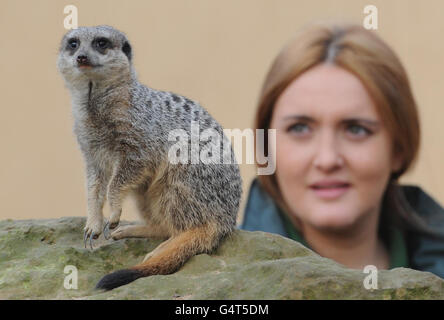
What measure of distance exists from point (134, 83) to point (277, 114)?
2.34 feet

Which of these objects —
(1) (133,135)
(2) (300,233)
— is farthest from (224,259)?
(2) (300,233)

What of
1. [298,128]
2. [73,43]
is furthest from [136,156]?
[298,128]

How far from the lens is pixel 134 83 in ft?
6.85

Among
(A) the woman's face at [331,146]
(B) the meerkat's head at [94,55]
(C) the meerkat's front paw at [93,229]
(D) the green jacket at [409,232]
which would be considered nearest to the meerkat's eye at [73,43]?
(B) the meerkat's head at [94,55]

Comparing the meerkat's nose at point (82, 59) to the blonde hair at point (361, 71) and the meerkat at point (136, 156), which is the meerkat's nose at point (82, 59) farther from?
the blonde hair at point (361, 71)

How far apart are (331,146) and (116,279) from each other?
3.33 ft

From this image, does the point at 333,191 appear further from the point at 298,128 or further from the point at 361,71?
the point at 361,71

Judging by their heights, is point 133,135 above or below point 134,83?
below

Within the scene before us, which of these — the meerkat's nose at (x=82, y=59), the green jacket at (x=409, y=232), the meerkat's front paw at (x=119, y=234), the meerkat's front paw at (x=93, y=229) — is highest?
the meerkat's nose at (x=82, y=59)

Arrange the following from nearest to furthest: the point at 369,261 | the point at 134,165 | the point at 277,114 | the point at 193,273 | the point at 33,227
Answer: the point at 193,273
the point at 134,165
the point at 33,227
the point at 277,114
the point at 369,261

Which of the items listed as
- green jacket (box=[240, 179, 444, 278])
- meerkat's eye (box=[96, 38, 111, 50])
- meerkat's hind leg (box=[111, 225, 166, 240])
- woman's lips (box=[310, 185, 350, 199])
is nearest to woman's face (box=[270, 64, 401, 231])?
woman's lips (box=[310, 185, 350, 199])

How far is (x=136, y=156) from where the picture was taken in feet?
6.54

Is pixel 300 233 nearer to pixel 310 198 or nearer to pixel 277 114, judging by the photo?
pixel 310 198

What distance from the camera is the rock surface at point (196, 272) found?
4.97 ft
